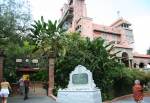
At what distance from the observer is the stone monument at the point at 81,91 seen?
756 inches

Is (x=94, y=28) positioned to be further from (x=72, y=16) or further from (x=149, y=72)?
(x=149, y=72)

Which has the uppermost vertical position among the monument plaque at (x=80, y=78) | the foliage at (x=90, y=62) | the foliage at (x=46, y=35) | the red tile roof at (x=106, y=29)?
the red tile roof at (x=106, y=29)

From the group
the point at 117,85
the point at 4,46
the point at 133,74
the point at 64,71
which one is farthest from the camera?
the point at 133,74

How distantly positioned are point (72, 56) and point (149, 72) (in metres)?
13.3

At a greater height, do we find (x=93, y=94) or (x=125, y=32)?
(x=125, y=32)

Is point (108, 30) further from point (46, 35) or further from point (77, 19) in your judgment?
point (46, 35)

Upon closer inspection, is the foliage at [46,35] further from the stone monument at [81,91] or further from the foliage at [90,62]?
the stone monument at [81,91]

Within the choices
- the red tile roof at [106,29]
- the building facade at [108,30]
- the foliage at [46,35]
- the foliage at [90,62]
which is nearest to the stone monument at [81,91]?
the foliage at [90,62]

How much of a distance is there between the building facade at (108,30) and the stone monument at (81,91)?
27.6 meters

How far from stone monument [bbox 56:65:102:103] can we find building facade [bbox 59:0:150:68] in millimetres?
27647

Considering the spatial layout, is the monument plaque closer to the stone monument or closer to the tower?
the stone monument

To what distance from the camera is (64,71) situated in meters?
26.5

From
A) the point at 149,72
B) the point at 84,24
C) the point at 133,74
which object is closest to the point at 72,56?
the point at 133,74

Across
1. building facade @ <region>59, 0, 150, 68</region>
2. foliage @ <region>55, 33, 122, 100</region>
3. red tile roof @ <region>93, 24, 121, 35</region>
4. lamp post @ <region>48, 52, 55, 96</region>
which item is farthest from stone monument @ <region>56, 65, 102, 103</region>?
red tile roof @ <region>93, 24, 121, 35</region>
